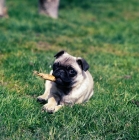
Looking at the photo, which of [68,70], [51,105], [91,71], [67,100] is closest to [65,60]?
[68,70]

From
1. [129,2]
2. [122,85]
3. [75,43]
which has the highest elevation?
[122,85]

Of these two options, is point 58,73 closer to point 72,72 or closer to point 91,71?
point 72,72

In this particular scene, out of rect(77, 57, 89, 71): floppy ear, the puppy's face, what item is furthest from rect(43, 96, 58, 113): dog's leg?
rect(77, 57, 89, 71): floppy ear

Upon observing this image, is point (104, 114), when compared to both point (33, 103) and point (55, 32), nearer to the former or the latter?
point (33, 103)

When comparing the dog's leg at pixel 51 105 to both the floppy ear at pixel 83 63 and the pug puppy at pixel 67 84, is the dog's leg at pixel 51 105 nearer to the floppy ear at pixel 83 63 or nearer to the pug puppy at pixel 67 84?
the pug puppy at pixel 67 84

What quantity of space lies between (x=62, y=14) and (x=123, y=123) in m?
13.9

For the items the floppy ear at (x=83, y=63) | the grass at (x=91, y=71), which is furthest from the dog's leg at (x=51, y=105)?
the floppy ear at (x=83, y=63)

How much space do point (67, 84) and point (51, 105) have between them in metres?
0.46

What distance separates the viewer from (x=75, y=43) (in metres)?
12.3

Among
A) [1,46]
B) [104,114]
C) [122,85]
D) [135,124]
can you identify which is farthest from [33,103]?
[1,46]

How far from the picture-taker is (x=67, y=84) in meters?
6.12

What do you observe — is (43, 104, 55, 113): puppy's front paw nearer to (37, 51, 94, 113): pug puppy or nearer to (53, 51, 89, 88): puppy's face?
(37, 51, 94, 113): pug puppy

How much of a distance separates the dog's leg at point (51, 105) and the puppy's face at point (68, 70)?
0.92 ft

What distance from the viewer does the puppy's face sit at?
6012mm
